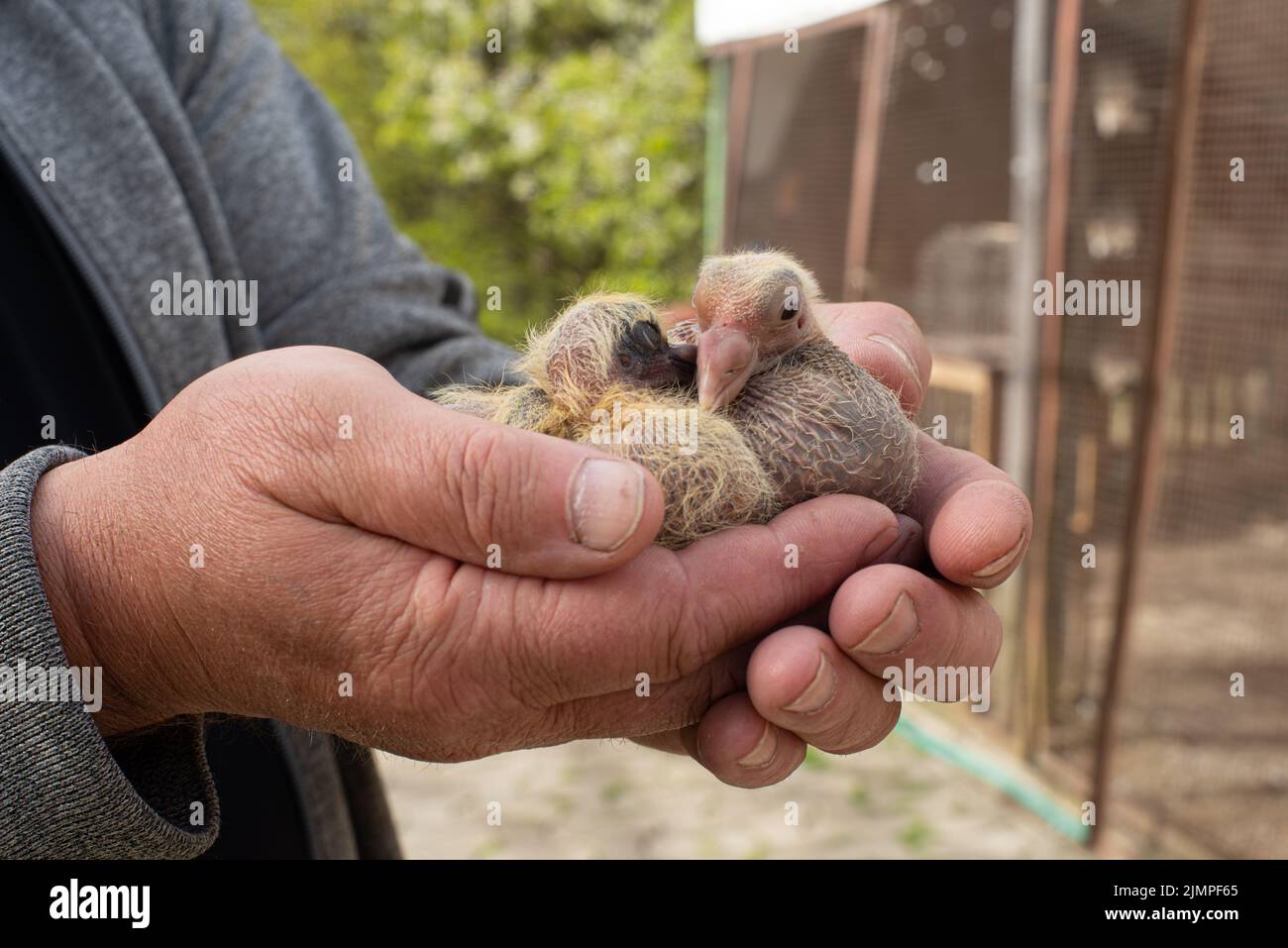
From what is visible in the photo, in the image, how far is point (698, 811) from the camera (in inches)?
226

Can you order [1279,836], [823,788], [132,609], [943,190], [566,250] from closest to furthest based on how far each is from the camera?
[132,609] < [1279,836] < [943,190] < [823,788] < [566,250]

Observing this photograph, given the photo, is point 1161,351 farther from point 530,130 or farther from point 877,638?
point 530,130

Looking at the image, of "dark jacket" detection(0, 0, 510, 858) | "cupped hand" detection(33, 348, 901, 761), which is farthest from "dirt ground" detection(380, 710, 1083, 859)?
"cupped hand" detection(33, 348, 901, 761)

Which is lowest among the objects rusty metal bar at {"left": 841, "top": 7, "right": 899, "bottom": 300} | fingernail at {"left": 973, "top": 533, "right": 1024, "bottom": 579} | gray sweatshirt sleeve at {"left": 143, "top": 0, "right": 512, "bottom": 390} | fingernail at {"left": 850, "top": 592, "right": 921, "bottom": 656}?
fingernail at {"left": 850, "top": 592, "right": 921, "bottom": 656}

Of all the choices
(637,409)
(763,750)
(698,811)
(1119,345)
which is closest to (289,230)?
(637,409)

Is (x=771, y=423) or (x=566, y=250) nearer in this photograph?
(x=771, y=423)

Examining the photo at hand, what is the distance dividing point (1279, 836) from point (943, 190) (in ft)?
10.5

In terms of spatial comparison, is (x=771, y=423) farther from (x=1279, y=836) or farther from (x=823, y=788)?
(x=823, y=788)

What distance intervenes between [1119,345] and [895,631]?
133 inches

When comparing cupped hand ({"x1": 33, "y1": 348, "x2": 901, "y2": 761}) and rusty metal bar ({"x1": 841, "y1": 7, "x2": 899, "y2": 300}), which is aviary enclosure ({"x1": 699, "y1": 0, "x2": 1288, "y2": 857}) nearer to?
rusty metal bar ({"x1": 841, "y1": 7, "x2": 899, "y2": 300})

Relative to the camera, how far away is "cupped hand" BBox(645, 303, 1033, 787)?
1.54 m

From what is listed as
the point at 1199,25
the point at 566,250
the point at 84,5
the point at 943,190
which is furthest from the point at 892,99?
the point at 566,250

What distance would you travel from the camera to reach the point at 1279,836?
3701mm

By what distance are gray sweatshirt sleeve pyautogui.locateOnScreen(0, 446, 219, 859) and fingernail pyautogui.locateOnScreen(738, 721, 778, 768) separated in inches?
29.0
